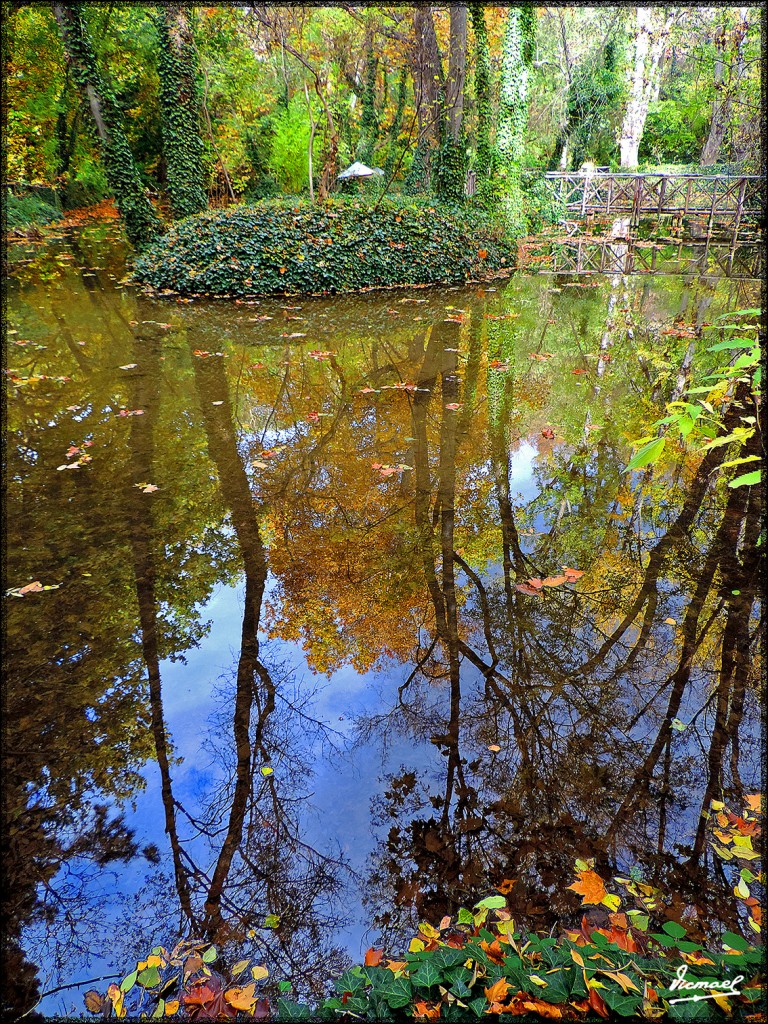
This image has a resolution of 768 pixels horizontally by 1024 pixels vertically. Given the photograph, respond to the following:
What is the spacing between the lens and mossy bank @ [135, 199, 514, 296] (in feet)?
34.1

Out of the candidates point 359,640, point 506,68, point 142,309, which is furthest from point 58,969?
point 506,68

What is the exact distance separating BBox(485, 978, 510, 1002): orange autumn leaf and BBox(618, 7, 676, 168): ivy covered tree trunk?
18942 mm

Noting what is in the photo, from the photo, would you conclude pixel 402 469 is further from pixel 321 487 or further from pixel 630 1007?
pixel 630 1007

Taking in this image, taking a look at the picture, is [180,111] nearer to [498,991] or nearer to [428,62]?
[428,62]

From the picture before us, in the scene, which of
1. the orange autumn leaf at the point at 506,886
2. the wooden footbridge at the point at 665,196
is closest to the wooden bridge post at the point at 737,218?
the wooden footbridge at the point at 665,196

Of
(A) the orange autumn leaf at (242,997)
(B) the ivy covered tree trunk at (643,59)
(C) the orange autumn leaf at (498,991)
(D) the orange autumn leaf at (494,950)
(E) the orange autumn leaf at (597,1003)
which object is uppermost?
(B) the ivy covered tree trunk at (643,59)

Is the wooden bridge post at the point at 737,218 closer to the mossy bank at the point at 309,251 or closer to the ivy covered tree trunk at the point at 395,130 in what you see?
the mossy bank at the point at 309,251

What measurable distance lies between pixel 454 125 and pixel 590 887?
47.8 ft

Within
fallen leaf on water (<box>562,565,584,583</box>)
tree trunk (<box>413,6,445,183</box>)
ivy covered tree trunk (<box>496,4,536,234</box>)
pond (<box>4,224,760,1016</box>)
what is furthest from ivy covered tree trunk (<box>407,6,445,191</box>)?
fallen leaf on water (<box>562,565,584,583</box>)

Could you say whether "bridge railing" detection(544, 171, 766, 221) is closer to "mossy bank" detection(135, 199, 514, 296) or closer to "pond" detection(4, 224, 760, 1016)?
"mossy bank" detection(135, 199, 514, 296)

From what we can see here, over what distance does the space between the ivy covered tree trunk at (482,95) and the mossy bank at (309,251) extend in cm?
303

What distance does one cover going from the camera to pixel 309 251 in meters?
10.7

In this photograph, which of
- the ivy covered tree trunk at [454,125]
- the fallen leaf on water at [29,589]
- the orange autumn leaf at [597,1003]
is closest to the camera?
the orange autumn leaf at [597,1003]

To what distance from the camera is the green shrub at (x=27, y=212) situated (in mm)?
16484
